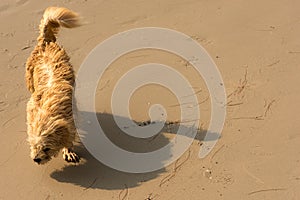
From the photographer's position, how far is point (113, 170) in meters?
4.84

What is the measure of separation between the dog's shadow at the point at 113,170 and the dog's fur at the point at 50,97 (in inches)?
5.9

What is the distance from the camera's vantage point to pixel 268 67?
6016mm

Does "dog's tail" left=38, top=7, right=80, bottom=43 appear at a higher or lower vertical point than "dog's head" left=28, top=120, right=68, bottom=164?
higher

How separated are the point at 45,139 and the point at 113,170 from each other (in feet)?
2.90

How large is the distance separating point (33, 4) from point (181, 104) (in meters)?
3.45

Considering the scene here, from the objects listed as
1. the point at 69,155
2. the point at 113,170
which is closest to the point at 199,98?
the point at 113,170

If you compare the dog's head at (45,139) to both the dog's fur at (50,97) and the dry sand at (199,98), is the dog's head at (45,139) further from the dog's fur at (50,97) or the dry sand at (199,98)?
the dry sand at (199,98)

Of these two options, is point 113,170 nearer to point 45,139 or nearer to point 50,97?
point 45,139

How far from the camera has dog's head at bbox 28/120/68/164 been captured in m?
4.35

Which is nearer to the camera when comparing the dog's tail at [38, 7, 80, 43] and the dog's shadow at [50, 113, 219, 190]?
the dog's shadow at [50, 113, 219, 190]

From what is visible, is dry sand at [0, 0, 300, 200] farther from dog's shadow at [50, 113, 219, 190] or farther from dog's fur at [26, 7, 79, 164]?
dog's fur at [26, 7, 79, 164]

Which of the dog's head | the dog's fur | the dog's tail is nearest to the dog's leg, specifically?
the dog's fur

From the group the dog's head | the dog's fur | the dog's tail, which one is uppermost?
the dog's tail

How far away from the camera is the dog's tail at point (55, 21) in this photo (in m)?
5.07
